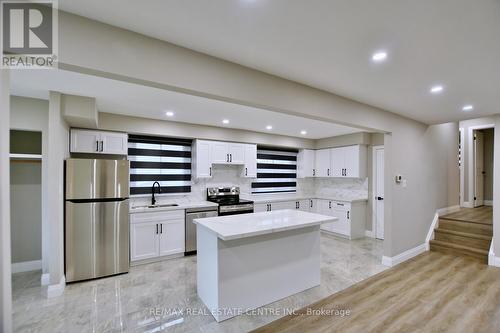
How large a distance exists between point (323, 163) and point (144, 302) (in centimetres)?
531

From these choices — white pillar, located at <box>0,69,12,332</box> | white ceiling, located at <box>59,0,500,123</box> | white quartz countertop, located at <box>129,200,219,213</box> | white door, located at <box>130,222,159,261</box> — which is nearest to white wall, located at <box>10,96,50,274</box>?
white door, located at <box>130,222,159,261</box>

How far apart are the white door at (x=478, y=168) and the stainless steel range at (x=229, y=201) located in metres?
6.20

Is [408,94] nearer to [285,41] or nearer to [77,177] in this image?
[285,41]

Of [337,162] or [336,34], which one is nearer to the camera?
[336,34]

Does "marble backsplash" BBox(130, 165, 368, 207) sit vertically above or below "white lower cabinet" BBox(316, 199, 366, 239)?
above

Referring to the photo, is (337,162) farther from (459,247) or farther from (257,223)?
(257,223)

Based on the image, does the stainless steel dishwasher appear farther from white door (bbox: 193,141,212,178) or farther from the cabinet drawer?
white door (bbox: 193,141,212,178)

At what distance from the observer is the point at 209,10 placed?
1.49m

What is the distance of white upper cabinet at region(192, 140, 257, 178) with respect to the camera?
488 centimetres

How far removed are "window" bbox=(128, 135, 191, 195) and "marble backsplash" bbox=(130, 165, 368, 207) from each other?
167 millimetres

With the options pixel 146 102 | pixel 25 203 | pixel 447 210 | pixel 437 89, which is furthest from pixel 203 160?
pixel 447 210


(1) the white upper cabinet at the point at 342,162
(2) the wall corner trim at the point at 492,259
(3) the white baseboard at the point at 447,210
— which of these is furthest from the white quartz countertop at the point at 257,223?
(3) the white baseboard at the point at 447,210

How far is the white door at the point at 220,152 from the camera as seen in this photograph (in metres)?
5.05

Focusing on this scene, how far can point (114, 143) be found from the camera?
13.2 feet
